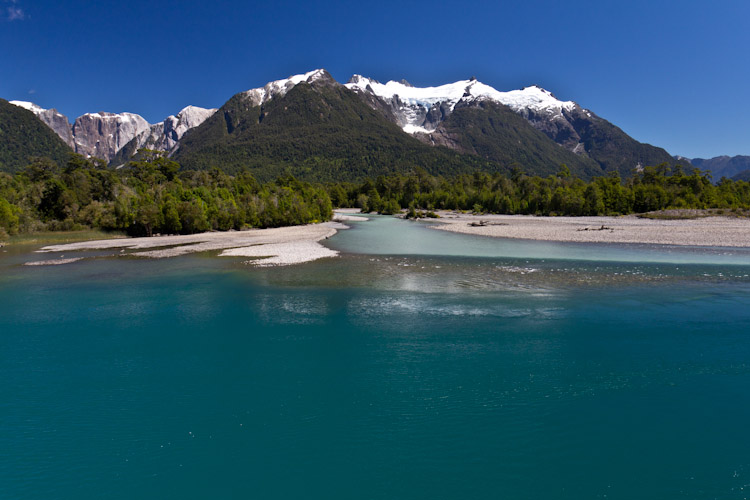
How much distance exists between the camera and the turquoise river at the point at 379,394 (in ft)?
34.2

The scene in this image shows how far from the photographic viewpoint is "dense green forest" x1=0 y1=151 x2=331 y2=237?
7800 cm

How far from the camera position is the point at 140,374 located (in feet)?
53.5

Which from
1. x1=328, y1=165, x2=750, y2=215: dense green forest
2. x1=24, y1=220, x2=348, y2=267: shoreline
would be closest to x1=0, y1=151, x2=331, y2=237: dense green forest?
x1=24, y1=220, x2=348, y2=267: shoreline

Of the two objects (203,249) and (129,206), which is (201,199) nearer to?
(129,206)

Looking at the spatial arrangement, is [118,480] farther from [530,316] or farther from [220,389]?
[530,316]

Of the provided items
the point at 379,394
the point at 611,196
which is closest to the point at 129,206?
the point at 379,394

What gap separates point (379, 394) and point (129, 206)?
269ft

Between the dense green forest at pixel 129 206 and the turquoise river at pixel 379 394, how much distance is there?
5182cm

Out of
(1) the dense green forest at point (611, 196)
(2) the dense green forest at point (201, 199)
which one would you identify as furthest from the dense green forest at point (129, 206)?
(1) the dense green forest at point (611, 196)

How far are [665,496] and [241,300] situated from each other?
2438cm

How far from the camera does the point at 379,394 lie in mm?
14438

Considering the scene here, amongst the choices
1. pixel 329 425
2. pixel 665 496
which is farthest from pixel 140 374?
pixel 665 496

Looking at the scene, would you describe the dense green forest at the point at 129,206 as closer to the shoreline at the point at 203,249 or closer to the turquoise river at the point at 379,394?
the shoreline at the point at 203,249

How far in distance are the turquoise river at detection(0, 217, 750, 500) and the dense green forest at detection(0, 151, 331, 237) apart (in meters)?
51.8
